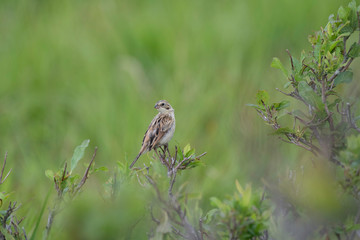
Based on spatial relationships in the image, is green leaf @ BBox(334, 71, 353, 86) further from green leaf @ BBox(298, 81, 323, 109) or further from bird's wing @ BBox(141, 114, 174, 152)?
bird's wing @ BBox(141, 114, 174, 152)

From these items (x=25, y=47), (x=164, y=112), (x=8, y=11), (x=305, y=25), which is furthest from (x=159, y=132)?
(x=8, y=11)

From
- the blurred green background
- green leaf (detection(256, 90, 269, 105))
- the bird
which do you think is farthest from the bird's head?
green leaf (detection(256, 90, 269, 105))

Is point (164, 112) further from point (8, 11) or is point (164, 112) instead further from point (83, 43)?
point (8, 11)

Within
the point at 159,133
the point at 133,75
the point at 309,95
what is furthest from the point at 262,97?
the point at 133,75

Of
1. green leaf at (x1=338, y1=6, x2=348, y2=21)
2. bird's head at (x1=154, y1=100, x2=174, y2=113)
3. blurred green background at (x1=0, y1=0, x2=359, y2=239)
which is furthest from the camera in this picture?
blurred green background at (x1=0, y1=0, x2=359, y2=239)

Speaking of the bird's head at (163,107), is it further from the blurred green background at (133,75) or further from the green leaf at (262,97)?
the green leaf at (262,97)

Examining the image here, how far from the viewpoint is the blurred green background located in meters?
4.99

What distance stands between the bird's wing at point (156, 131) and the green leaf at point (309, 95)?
3.71 ft

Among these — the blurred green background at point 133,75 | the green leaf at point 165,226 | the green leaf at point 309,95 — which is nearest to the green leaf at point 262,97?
the green leaf at point 309,95

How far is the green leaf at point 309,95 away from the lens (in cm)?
191

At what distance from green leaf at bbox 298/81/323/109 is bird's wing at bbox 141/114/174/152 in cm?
113

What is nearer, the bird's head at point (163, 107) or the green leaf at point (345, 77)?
the green leaf at point (345, 77)

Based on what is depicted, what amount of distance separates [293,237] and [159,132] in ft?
4.81

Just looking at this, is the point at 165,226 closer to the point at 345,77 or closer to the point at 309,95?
the point at 309,95
